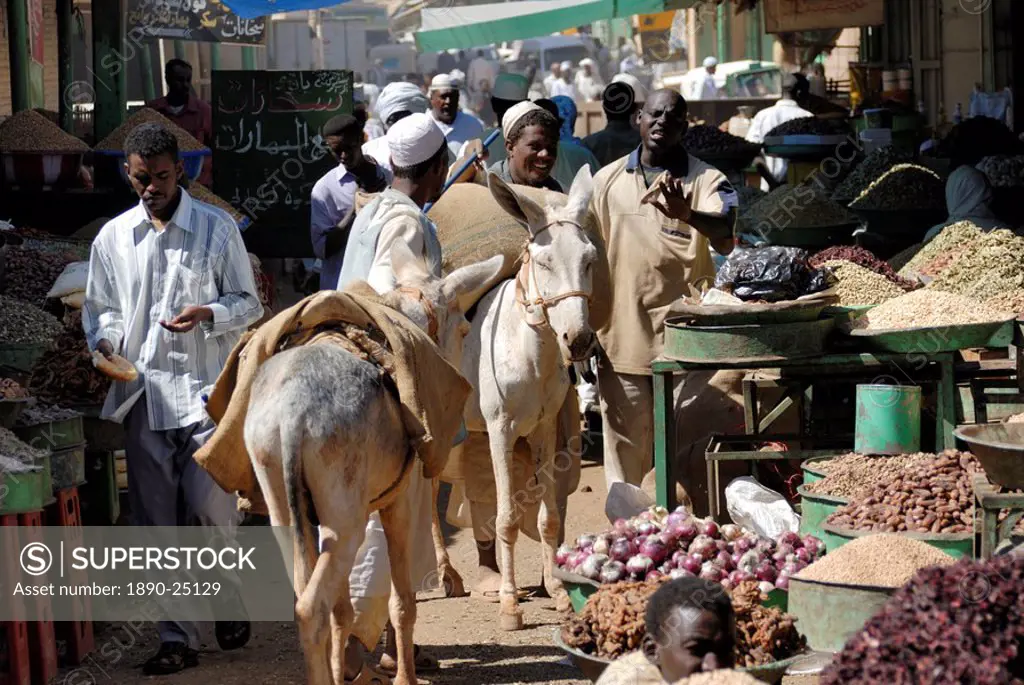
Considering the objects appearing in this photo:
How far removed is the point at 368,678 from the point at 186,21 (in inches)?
419

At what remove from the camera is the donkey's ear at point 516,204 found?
23.4ft

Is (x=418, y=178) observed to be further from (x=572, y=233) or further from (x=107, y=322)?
(x=107, y=322)

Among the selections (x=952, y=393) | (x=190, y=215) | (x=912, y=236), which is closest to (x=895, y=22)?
(x=912, y=236)

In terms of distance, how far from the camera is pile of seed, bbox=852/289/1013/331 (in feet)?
24.7

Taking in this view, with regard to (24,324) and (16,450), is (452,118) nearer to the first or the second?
(24,324)

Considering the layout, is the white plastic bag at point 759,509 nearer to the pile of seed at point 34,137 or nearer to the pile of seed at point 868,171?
the pile of seed at point 34,137

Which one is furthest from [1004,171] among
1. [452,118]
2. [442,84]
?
[442,84]

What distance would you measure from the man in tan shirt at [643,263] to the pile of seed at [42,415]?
9.00 feet

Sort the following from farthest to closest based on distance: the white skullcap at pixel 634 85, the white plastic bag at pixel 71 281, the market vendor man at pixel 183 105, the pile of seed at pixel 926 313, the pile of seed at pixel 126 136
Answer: the market vendor man at pixel 183 105, the white skullcap at pixel 634 85, the pile of seed at pixel 126 136, the white plastic bag at pixel 71 281, the pile of seed at pixel 926 313

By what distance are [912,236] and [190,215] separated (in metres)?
7.73

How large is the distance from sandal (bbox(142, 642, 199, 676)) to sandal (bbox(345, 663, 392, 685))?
0.90 m

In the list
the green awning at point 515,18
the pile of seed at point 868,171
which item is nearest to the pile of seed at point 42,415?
the pile of seed at point 868,171

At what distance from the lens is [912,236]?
1302 cm

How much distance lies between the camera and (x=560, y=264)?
277 inches
